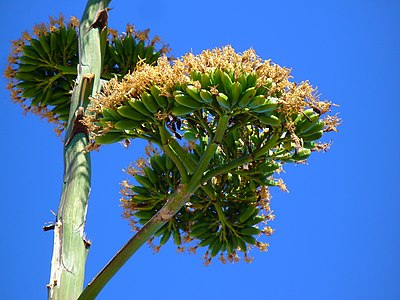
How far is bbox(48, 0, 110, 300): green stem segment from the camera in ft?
14.7

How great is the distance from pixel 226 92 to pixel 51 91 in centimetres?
210

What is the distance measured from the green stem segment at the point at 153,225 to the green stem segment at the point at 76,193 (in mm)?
164

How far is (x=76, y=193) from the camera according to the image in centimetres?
477

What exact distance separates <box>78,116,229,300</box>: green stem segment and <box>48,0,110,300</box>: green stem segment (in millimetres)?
164

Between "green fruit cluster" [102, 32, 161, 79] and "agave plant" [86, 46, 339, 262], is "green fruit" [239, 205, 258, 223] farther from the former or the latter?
"green fruit cluster" [102, 32, 161, 79]

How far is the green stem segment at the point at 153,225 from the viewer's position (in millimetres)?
4395

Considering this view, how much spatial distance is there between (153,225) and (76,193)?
54cm

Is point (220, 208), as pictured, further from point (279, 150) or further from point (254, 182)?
point (279, 150)

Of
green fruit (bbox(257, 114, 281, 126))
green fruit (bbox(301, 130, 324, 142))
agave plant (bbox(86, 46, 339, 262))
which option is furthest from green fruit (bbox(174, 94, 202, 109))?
green fruit (bbox(301, 130, 324, 142))

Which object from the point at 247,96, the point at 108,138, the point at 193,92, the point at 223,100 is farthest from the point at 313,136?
the point at 108,138

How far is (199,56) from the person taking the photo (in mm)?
4547

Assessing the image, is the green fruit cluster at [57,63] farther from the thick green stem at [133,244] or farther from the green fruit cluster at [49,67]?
the thick green stem at [133,244]

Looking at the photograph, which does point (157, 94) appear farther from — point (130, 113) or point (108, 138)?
point (108, 138)

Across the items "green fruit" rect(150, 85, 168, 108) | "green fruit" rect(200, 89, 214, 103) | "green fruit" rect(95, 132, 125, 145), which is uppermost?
"green fruit" rect(150, 85, 168, 108)
